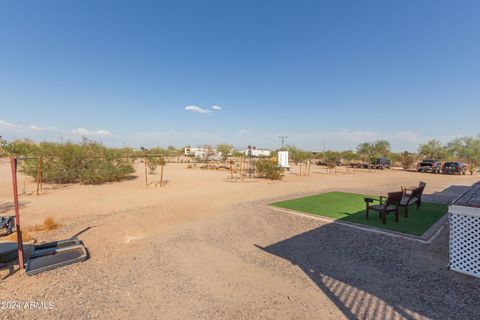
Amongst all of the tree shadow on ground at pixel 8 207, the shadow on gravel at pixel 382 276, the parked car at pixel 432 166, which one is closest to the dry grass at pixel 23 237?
the tree shadow on ground at pixel 8 207

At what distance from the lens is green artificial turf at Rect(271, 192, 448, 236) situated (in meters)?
5.68

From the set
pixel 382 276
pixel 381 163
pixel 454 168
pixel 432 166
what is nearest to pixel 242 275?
pixel 382 276

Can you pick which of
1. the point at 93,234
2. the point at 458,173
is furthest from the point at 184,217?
the point at 458,173

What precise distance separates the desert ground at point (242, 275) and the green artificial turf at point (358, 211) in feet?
2.44

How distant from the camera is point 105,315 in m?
2.60

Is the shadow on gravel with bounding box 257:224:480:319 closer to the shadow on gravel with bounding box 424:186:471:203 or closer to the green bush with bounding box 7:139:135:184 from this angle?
the shadow on gravel with bounding box 424:186:471:203

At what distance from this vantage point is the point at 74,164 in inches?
514

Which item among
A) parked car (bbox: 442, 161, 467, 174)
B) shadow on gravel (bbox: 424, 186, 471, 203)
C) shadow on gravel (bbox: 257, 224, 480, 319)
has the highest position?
parked car (bbox: 442, 161, 467, 174)

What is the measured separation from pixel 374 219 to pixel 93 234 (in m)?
7.38

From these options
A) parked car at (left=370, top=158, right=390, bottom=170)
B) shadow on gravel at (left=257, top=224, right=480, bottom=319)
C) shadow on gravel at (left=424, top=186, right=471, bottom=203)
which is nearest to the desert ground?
shadow on gravel at (left=257, top=224, right=480, bottom=319)

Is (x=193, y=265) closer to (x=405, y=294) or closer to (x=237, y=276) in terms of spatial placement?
(x=237, y=276)

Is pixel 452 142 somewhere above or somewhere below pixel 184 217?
above

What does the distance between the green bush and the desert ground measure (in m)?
7.46

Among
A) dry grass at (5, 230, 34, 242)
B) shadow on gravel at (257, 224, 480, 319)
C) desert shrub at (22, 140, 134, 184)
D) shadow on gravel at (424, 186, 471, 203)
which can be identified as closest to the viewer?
shadow on gravel at (257, 224, 480, 319)
